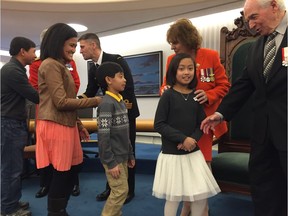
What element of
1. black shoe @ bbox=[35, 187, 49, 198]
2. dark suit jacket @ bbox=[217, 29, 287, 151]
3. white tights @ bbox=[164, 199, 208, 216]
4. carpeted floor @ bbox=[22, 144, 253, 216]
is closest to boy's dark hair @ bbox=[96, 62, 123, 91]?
dark suit jacket @ bbox=[217, 29, 287, 151]

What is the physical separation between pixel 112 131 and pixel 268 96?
0.91m

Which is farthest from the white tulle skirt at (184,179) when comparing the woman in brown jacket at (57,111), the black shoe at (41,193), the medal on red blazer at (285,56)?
the black shoe at (41,193)

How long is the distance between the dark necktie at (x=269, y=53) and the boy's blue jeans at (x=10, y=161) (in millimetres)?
1827

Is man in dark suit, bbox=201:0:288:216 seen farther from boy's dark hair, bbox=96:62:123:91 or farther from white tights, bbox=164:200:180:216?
boy's dark hair, bbox=96:62:123:91

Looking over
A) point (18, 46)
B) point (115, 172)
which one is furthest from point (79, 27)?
point (115, 172)

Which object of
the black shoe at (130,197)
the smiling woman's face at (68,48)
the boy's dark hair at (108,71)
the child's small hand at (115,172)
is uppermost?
the smiling woman's face at (68,48)

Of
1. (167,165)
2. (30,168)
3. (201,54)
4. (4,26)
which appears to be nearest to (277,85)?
(201,54)

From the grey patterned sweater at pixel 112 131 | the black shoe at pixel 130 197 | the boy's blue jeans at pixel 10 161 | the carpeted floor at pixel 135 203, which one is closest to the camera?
the grey patterned sweater at pixel 112 131

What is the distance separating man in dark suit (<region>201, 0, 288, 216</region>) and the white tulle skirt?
240 mm

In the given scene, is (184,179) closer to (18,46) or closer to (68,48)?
(68,48)

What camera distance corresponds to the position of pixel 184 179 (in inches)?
60.3

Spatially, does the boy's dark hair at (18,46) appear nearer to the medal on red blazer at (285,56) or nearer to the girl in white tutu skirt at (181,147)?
the girl in white tutu skirt at (181,147)

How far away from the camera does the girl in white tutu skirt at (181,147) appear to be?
1.53m

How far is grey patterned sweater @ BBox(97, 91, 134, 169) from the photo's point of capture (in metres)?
1.62
